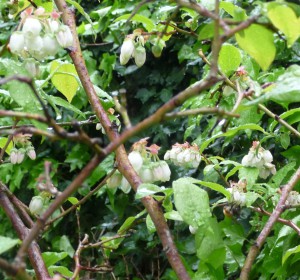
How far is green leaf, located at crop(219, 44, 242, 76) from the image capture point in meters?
1.09

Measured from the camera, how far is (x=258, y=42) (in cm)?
69

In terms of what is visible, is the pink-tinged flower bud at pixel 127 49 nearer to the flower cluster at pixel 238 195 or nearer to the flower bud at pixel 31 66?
the flower bud at pixel 31 66

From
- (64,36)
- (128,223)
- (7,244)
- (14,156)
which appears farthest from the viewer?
(14,156)

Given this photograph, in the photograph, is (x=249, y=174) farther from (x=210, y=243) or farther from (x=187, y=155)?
(x=210, y=243)

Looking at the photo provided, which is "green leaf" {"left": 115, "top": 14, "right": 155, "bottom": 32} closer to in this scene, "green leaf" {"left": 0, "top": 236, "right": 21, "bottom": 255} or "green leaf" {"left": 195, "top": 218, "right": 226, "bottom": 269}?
"green leaf" {"left": 195, "top": 218, "right": 226, "bottom": 269}

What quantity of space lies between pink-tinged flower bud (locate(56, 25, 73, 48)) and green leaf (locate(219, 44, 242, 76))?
0.28m

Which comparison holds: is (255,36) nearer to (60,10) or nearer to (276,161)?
(60,10)

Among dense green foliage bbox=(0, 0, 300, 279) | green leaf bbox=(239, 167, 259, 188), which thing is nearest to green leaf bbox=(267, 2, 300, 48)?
dense green foliage bbox=(0, 0, 300, 279)

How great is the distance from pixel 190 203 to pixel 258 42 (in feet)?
0.87

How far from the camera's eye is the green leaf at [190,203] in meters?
0.85

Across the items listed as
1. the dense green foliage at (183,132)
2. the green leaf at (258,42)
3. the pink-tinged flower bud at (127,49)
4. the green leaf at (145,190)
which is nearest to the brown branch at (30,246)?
the dense green foliage at (183,132)

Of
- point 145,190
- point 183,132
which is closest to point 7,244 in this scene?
point 145,190

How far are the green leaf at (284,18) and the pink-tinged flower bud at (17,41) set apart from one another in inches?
15.0

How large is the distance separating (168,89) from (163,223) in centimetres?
181
